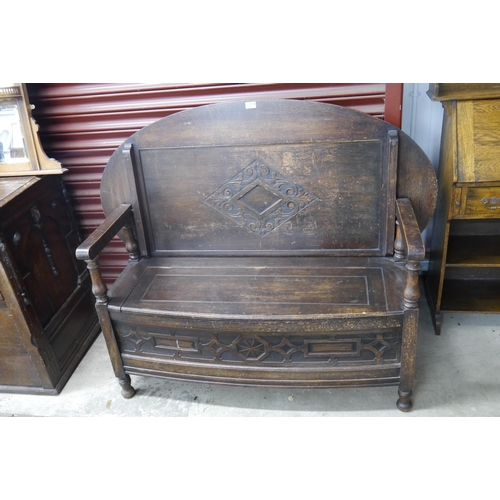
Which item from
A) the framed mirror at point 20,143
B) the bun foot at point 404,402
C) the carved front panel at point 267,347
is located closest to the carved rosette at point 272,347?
the carved front panel at point 267,347

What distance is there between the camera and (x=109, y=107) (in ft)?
7.84

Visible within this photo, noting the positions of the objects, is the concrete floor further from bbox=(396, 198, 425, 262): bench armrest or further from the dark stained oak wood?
bbox=(396, 198, 425, 262): bench armrest

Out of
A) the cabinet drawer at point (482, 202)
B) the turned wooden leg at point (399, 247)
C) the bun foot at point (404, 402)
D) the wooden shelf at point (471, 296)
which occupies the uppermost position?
the cabinet drawer at point (482, 202)

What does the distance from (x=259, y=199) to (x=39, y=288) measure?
3.79ft

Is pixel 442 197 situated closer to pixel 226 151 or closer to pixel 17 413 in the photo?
pixel 226 151

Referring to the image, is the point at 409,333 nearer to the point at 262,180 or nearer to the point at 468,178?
the point at 468,178

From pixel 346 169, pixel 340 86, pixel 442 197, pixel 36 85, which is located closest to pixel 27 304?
pixel 36 85

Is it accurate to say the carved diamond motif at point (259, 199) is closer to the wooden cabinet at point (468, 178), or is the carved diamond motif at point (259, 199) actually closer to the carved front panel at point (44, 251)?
the wooden cabinet at point (468, 178)

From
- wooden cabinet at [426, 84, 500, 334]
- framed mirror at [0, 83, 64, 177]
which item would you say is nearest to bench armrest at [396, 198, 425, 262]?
wooden cabinet at [426, 84, 500, 334]

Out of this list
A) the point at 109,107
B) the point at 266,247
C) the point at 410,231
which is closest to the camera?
the point at 410,231

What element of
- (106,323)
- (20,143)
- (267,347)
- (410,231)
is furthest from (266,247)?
(20,143)

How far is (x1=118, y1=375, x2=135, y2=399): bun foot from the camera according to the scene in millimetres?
2195

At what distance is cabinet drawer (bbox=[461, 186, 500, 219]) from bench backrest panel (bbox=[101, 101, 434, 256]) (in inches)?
13.1

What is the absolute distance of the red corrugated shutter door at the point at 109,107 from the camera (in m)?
2.18
